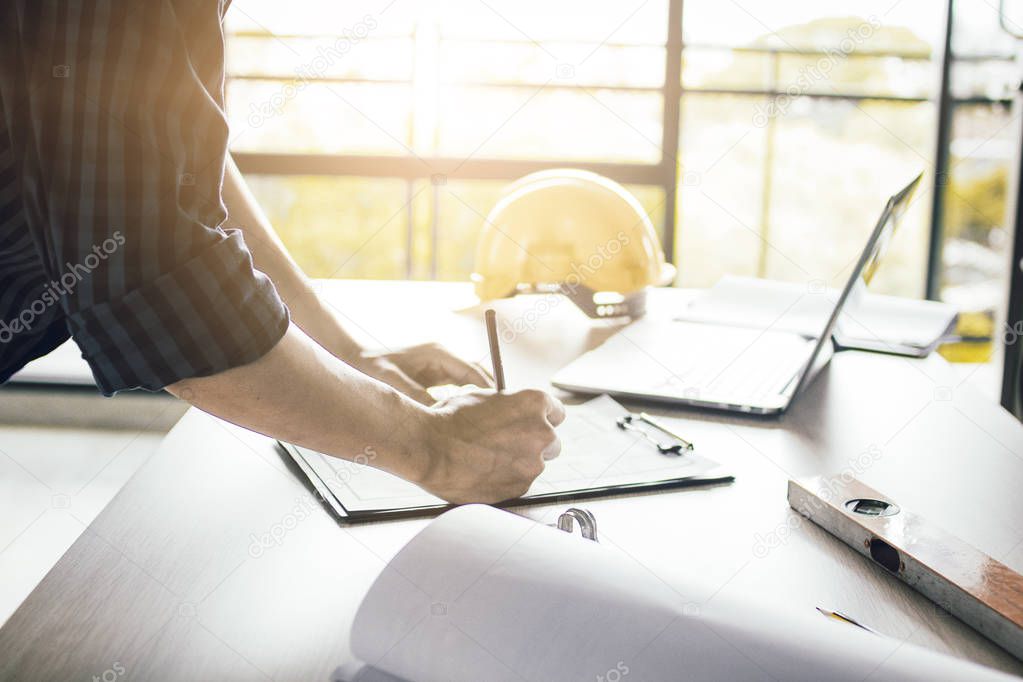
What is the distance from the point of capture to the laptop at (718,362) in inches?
48.0

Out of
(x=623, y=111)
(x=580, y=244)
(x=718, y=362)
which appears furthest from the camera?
(x=623, y=111)

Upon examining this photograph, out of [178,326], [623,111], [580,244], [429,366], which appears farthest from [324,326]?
[623,111]

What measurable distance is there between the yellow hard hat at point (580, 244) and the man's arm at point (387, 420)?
2.52ft

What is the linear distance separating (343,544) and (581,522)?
7.9 inches

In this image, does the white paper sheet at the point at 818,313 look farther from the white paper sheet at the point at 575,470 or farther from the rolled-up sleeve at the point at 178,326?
the rolled-up sleeve at the point at 178,326

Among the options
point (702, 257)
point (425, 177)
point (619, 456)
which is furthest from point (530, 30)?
point (619, 456)

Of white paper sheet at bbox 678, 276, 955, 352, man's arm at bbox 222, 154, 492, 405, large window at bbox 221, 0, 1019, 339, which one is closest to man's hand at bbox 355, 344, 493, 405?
man's arm at bbox 222, 154, 492, 405

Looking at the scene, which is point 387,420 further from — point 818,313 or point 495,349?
point 818,313

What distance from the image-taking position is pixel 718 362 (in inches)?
55.7

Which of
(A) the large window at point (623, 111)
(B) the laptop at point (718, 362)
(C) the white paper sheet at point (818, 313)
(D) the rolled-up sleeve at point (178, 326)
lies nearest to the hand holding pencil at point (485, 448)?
(D) the rolled-up sleeve at point (178, 326)

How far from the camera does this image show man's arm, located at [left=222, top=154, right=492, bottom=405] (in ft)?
3.84

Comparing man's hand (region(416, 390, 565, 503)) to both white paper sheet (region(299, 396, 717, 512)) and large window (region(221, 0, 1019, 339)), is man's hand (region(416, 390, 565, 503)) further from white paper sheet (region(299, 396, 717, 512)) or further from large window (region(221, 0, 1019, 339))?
large window (region(221, 0, 1019, 339))

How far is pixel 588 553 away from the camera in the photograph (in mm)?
635

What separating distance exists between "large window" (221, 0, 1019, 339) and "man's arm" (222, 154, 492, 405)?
245cm
